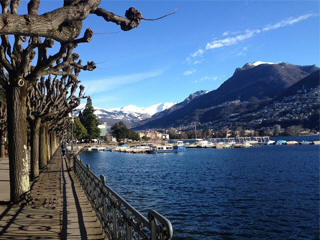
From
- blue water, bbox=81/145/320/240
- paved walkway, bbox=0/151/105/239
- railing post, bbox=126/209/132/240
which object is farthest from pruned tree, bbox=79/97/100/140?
railing post, bbox=126/209/132/240

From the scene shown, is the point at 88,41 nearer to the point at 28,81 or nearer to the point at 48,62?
the point at 48,62

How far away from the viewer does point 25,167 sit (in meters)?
9.50

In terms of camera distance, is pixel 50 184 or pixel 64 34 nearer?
pixel 64 34

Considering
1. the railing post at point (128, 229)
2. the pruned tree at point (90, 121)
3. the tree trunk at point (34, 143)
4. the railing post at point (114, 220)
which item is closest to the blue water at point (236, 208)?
the tree trunk at point (34, 143)

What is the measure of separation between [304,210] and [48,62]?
57.2ft

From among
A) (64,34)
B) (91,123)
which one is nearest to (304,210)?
(64,34)

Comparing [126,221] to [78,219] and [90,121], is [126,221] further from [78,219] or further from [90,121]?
[90,121]

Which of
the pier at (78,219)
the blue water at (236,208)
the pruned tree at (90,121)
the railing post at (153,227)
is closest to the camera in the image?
the railing post at (153,227)

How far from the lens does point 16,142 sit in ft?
30.7

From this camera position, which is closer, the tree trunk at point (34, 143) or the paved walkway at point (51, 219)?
the paved walkway at point (51, 219)

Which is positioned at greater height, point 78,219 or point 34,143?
point 34,143

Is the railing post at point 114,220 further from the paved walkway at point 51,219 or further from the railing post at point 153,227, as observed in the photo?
the railing post at point 153,227

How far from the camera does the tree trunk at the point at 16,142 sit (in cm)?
936

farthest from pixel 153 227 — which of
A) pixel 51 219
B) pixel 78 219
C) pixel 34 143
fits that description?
pixel 34 143
